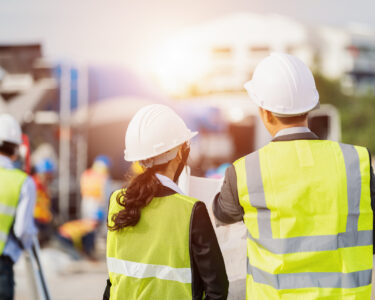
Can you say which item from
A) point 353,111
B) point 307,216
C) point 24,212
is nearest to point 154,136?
point 307,216

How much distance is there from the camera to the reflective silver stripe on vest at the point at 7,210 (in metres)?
3.00

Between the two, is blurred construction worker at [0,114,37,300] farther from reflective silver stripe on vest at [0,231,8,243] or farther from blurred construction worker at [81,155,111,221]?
blurred construction worker at [81,155,111,221]

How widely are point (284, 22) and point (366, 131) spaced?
16889 millimetres

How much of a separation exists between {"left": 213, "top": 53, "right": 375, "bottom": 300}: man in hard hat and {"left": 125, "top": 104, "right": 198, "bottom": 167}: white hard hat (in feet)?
1.10

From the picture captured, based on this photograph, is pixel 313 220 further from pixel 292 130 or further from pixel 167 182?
pixel 167 182

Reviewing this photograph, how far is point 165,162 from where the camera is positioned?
189 centimetres

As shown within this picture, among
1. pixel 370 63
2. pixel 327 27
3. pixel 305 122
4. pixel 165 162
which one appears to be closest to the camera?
pixel 305 122

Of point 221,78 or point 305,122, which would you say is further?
point 221,78

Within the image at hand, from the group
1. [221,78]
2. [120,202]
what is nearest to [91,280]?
[120,202]

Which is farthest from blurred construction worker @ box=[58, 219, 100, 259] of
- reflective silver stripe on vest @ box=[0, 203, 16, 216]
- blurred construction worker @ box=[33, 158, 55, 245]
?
reflective silver stripe on vest @ box=[0, 203, 16, 216]

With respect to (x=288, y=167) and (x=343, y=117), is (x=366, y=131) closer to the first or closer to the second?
(x=343, y=117)

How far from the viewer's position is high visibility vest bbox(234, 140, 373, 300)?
5.12 feet

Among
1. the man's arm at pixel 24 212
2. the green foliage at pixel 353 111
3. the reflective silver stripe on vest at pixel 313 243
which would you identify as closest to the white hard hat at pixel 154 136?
the reflective silver stripe on vest at pixel 313 243

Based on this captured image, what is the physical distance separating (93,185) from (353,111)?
111ft
